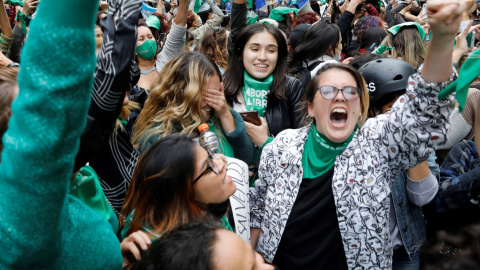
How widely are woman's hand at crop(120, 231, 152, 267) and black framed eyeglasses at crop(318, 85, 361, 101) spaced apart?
4.02 ft

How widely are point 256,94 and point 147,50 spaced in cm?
165

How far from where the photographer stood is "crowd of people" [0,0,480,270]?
900 millimetres

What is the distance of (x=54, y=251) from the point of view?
1016 millimetres

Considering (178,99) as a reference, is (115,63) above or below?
above

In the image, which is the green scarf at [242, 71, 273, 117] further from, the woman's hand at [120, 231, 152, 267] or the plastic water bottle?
the woman's hand at [120, 231, 152, 267]

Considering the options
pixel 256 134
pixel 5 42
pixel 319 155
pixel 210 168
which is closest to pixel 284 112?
pixel 256 134

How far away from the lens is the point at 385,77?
3090 millimetres

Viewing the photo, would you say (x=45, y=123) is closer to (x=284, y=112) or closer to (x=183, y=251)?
(x=183, y=251)

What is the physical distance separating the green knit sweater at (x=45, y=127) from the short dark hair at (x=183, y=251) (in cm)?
49

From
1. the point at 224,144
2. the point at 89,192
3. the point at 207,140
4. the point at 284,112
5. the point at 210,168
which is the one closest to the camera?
the point at 89,192

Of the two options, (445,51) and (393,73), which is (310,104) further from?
(445,51)

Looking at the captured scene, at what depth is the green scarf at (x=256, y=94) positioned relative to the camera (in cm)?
360

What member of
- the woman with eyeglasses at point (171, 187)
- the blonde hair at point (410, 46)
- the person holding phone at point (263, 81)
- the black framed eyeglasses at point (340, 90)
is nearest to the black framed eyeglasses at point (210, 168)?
the woman with eyeglasses at point (171, 187)

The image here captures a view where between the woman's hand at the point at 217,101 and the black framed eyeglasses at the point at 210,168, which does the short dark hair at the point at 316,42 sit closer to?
the woman's hand at the point at 217,101
